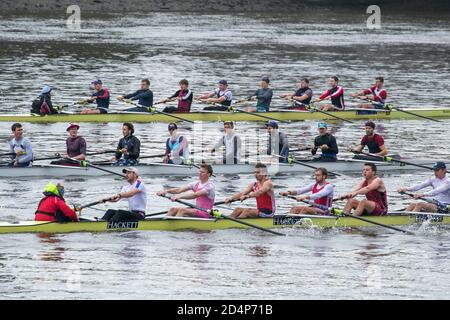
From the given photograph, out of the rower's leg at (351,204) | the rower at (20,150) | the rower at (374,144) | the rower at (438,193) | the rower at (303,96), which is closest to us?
the rower's leg at (351,204)

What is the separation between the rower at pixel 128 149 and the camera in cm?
3553

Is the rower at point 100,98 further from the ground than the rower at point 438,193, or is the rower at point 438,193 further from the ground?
the rower at point 100,98

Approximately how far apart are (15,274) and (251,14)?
82450mm

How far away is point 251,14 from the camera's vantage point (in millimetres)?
106375

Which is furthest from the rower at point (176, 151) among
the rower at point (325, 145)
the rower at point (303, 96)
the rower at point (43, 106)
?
the rower at point (303, 96)

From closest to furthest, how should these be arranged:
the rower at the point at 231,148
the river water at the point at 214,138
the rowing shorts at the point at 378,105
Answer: the river water at the point at 214,138 → the rower at the point at 231,148 → the rowing shorts at the point at 378,105

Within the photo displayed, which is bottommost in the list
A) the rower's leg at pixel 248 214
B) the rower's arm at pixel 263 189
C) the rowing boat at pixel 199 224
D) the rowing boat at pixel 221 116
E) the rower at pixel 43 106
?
the rowing boat at pixel 199 224

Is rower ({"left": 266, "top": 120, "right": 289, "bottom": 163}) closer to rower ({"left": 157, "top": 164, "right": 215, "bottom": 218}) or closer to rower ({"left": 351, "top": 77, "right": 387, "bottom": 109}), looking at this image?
rower ({"left": 157, "top": 164, "right": 215, "bottom": 218})

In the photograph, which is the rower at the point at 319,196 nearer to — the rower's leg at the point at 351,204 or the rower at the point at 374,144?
the rower's leg at the point at 351,204

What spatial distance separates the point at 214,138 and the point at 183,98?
2501mm

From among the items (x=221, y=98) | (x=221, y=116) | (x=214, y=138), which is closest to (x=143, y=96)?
(x=221, y=98)

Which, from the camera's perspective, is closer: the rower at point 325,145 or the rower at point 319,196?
the rower at point 319,196

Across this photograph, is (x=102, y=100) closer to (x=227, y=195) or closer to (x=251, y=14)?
(x=227, y=195)

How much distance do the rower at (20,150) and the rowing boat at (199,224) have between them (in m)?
6.79
